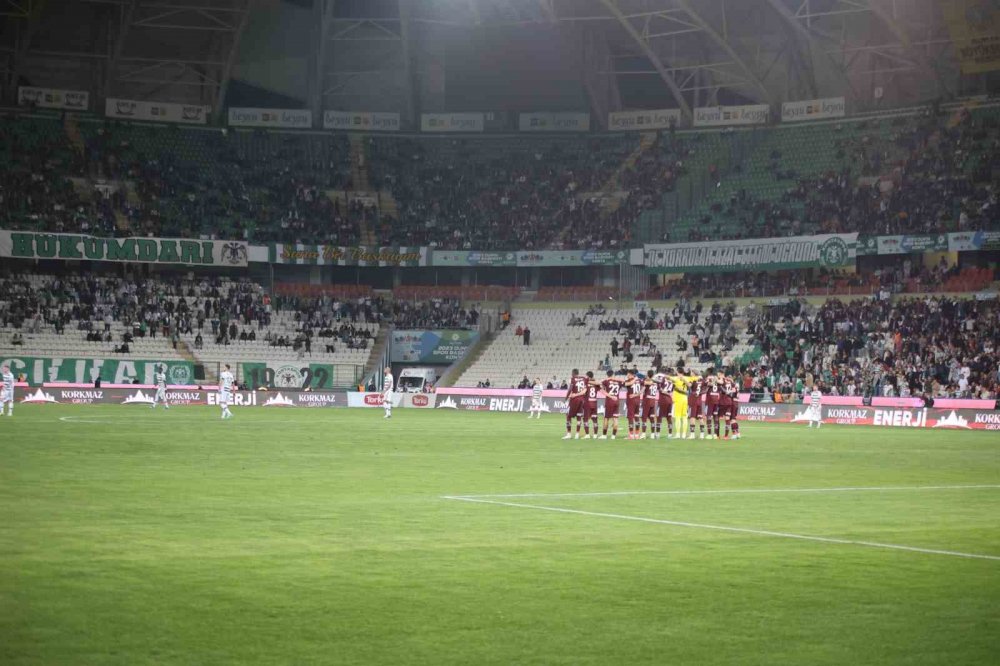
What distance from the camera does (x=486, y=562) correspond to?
13.5 metres

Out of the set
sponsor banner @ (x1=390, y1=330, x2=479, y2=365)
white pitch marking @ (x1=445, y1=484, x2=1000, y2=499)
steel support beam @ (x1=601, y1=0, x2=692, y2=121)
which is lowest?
white pitch marking @ (x1=445, y1=484, x2=1000, y2=499)

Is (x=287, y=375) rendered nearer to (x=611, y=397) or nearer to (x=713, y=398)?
(x=713, y=398)

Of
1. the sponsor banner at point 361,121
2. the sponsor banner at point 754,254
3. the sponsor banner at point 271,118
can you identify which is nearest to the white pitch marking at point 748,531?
the sponsor banner at point 754,254

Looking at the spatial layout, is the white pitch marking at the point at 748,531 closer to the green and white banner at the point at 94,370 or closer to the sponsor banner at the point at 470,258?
the green and white banner at the point at 94,370

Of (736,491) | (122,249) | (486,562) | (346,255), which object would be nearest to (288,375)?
(346,255)

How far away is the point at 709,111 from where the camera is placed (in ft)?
279

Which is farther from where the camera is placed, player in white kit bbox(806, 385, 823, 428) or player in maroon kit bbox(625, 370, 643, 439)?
player in white kit bbox(806, 385, 823, 428)

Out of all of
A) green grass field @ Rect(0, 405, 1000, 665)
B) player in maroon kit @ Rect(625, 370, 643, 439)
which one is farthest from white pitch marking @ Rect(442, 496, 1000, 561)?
player in maroon kit @ Rect(625, 370, 643, 439)

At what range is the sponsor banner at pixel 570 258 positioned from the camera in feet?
263

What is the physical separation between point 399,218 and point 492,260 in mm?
7693

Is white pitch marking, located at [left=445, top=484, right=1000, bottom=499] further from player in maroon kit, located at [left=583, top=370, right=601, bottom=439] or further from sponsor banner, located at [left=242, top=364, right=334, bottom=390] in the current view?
sponsor banner, located at [left=242, top=364, right=334, bottom=390]

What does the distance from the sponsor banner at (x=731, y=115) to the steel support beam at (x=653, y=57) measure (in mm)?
1317

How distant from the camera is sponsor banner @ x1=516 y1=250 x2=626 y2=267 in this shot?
80250mm

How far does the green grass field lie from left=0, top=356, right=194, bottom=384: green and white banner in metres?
43.1
